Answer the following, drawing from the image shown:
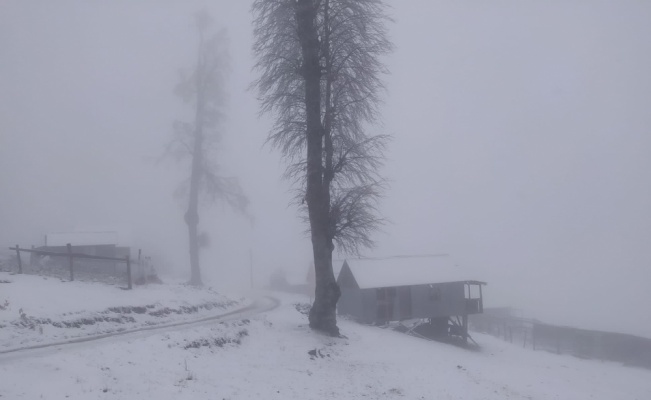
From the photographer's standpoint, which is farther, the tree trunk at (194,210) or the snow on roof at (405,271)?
the tree trunk at (194,210)

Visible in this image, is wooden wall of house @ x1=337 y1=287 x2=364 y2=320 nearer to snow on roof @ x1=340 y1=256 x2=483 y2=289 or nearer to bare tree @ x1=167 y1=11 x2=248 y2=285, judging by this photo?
snow on roof @ x1=340 y1=256 x2=483 y2=289

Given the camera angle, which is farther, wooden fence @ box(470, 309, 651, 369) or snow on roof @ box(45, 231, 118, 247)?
snow on roof @ box(45, 231, 118, 247)

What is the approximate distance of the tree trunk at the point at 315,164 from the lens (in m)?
20.3

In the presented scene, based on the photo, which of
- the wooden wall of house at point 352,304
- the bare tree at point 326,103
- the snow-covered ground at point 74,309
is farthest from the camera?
the wooden wall of house at point 352,304

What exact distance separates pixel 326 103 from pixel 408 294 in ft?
68.0

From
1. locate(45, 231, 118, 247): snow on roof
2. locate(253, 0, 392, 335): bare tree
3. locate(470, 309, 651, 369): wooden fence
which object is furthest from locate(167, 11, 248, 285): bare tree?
locate(470, 309, 651, 369): wooden fence

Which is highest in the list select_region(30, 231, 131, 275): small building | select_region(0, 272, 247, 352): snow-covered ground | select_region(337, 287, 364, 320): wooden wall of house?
select_region(30, 231, 131, 275): small building

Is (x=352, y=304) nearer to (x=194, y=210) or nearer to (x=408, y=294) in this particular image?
(x=408, y=294)

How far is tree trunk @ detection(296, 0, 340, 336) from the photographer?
20312 mm

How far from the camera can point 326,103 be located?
20.9 metres

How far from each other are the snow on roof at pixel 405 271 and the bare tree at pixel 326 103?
16890 millimetres

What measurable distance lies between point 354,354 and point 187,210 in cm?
2436

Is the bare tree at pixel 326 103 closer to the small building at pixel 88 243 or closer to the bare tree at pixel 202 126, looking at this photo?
the bare tree at pixel 202 126

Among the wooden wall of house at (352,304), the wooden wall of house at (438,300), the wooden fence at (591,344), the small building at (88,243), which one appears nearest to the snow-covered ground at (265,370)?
the wooden wall of house at (438,300)
